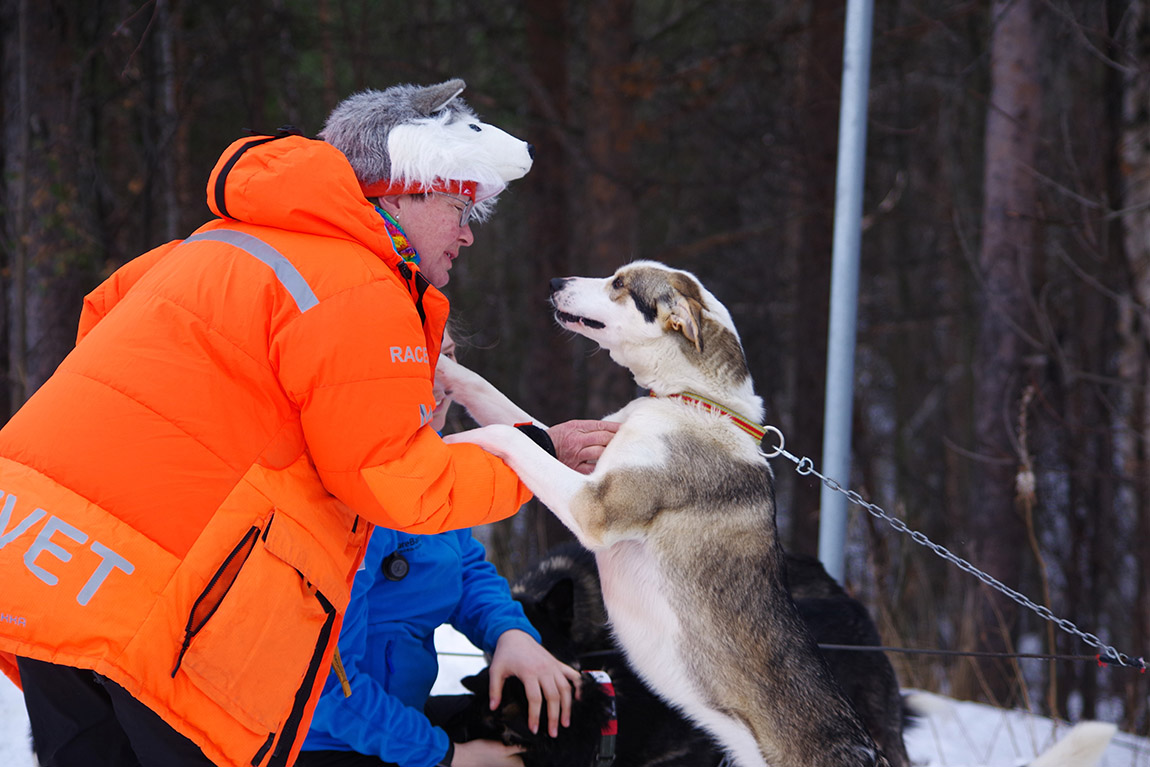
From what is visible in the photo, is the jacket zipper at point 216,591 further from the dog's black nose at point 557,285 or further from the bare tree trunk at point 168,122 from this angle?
the bare tree trunk at point 168,122

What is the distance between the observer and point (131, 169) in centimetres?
1184

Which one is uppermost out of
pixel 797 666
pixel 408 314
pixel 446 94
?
pixel 446 94

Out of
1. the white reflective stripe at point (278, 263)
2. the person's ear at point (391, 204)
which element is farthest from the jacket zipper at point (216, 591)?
the person's ear at point (391, 204)

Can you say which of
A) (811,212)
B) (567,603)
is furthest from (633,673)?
(811,212)

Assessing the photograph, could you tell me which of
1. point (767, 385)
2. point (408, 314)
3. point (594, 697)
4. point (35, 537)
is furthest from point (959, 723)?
point (767, 385)

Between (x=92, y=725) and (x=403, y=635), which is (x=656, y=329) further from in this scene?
(x=92, y=725)

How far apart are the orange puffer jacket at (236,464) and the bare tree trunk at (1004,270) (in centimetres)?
562

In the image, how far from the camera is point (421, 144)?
2.07 m

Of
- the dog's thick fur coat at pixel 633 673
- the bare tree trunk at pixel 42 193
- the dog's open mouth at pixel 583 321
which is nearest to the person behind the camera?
the dog's thick fur coat at pixel 633 673

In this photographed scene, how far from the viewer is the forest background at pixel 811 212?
6.32m

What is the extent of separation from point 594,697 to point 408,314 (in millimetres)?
1302

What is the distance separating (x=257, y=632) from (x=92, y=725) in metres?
0.41

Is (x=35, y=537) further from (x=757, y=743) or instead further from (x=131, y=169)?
(x=131, y=169)

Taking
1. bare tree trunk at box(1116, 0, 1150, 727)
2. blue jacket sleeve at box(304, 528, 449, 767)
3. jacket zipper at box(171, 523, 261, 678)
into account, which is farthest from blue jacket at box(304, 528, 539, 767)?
bare tree trunk at box(1116, 0, 1150, 727)
